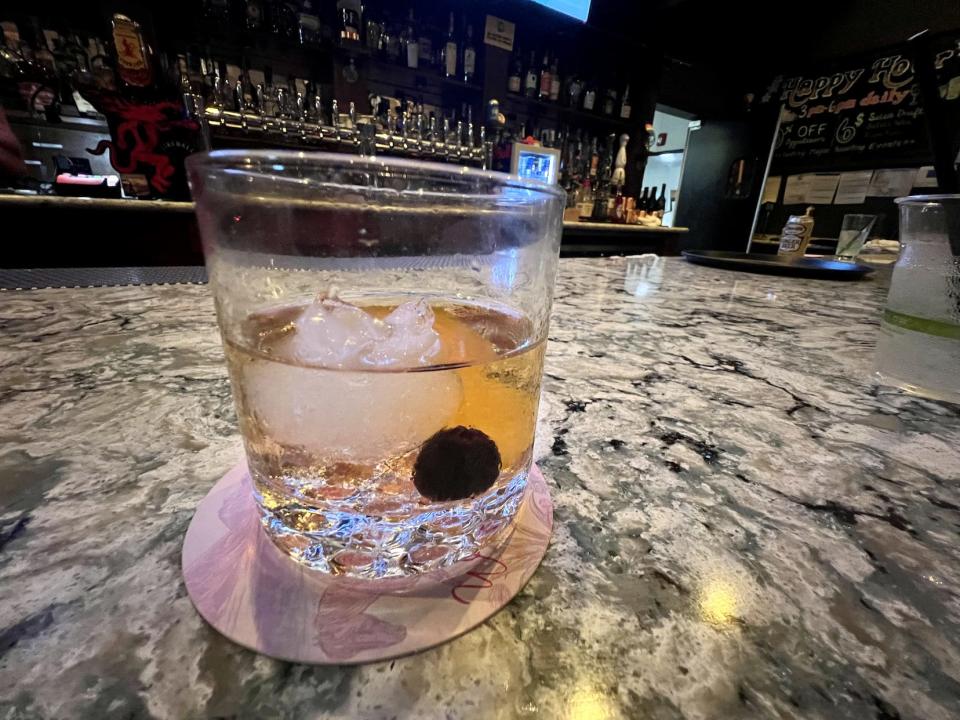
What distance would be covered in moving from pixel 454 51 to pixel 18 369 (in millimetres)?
3284

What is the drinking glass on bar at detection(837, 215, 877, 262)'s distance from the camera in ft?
6.88

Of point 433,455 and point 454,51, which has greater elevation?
point 454,51

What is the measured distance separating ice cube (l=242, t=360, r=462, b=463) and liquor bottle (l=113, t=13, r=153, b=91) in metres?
2.51

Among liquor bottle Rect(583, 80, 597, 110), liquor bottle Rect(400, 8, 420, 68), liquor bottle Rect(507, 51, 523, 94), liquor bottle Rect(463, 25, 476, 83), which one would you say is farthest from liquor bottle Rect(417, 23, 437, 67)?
liquor bottle Rect(583, 80, 597, 110)

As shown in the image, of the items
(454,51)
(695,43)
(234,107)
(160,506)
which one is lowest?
(160,506)

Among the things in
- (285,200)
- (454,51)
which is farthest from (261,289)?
(454,51)

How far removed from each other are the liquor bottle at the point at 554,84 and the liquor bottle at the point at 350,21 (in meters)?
1.56

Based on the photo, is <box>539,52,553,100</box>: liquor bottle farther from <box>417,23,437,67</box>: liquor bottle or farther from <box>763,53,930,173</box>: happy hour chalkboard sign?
<box>763,53,930,173</box>: happy hour chalkboard sign

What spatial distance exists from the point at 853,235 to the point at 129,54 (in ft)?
11.2

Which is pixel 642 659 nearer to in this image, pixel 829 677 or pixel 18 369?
pixel 829 677

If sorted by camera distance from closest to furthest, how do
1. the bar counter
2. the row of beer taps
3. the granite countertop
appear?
the granite countertop
the bar counter
the row of beer taps

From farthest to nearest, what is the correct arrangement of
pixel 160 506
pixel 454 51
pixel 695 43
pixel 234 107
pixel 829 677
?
pixel 695 43, pixel 454 51, pixel 234 107, pixel 160 506, pixel 829 677

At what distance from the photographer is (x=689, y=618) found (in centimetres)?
25

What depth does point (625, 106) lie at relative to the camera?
404cm
